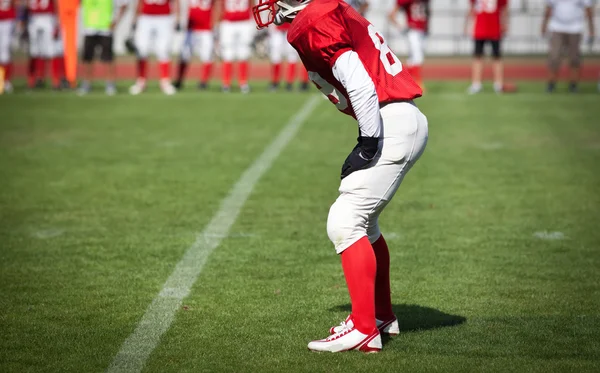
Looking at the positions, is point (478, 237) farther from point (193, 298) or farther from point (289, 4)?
point (289, 4)

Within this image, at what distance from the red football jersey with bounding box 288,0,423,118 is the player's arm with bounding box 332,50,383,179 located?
0.04 m

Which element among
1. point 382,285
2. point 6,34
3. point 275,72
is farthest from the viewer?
point 275,72

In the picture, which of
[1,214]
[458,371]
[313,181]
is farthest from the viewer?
[313,181]

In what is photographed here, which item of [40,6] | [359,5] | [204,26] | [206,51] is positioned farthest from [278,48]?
[40,6]

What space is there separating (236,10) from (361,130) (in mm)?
13193

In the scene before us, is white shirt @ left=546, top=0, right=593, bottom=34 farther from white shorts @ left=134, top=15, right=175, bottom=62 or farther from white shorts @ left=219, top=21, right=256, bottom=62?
white shorts @ left=134, top=15, right=175, bottom=62

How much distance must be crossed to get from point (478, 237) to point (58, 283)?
8.96ft

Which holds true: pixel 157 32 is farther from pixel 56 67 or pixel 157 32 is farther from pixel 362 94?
pixel 362 94

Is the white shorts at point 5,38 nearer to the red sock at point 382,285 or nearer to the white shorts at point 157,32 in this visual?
the white shorts at point 157,32

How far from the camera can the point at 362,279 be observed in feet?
12.9

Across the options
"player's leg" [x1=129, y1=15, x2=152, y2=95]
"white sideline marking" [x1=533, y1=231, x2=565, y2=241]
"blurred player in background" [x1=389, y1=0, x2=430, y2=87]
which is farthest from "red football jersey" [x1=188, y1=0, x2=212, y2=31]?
"white sideline marking" [x1=533, y1=231, x2=565, y2=241]

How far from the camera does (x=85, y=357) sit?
392cm

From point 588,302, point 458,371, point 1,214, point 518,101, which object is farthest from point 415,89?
point 518,101

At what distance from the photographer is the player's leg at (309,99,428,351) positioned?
3951 millimetres
